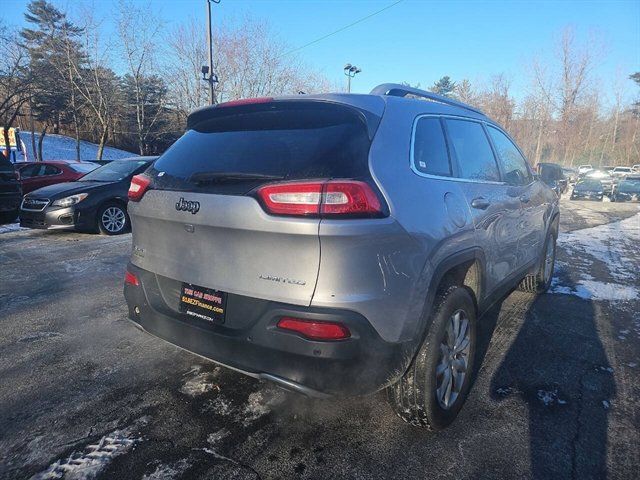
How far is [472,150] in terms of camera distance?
2988 millimetres

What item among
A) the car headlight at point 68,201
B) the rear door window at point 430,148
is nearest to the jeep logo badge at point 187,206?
the rear door window at point 430,148

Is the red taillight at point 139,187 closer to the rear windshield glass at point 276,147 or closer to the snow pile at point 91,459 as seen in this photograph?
the rear windshield glass at point 276,147

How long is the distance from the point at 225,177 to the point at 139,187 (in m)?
0.76

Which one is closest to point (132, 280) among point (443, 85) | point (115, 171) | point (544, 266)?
point (544, 266)

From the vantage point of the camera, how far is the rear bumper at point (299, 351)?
185 cm

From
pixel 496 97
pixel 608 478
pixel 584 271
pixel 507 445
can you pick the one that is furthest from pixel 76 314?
pixel 496 97

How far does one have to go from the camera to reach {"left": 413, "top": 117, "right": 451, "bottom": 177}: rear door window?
7.55 ft

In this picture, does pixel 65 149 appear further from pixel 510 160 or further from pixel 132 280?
pixel 510 160

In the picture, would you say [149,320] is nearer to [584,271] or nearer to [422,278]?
[422,278]

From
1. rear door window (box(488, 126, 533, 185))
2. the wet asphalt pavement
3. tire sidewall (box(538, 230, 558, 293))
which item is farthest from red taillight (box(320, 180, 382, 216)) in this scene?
tire sidewall (box(538, 230, 558, 293))

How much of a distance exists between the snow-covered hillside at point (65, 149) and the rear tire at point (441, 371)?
3901 centimetres

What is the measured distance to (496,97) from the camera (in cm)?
4038

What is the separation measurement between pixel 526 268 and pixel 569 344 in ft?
2.50

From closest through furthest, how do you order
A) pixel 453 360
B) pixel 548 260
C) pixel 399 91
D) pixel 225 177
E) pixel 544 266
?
pixel 225 177, pixel 453 360, pixel 399 91, pixel 544 266, pixel 548 260
